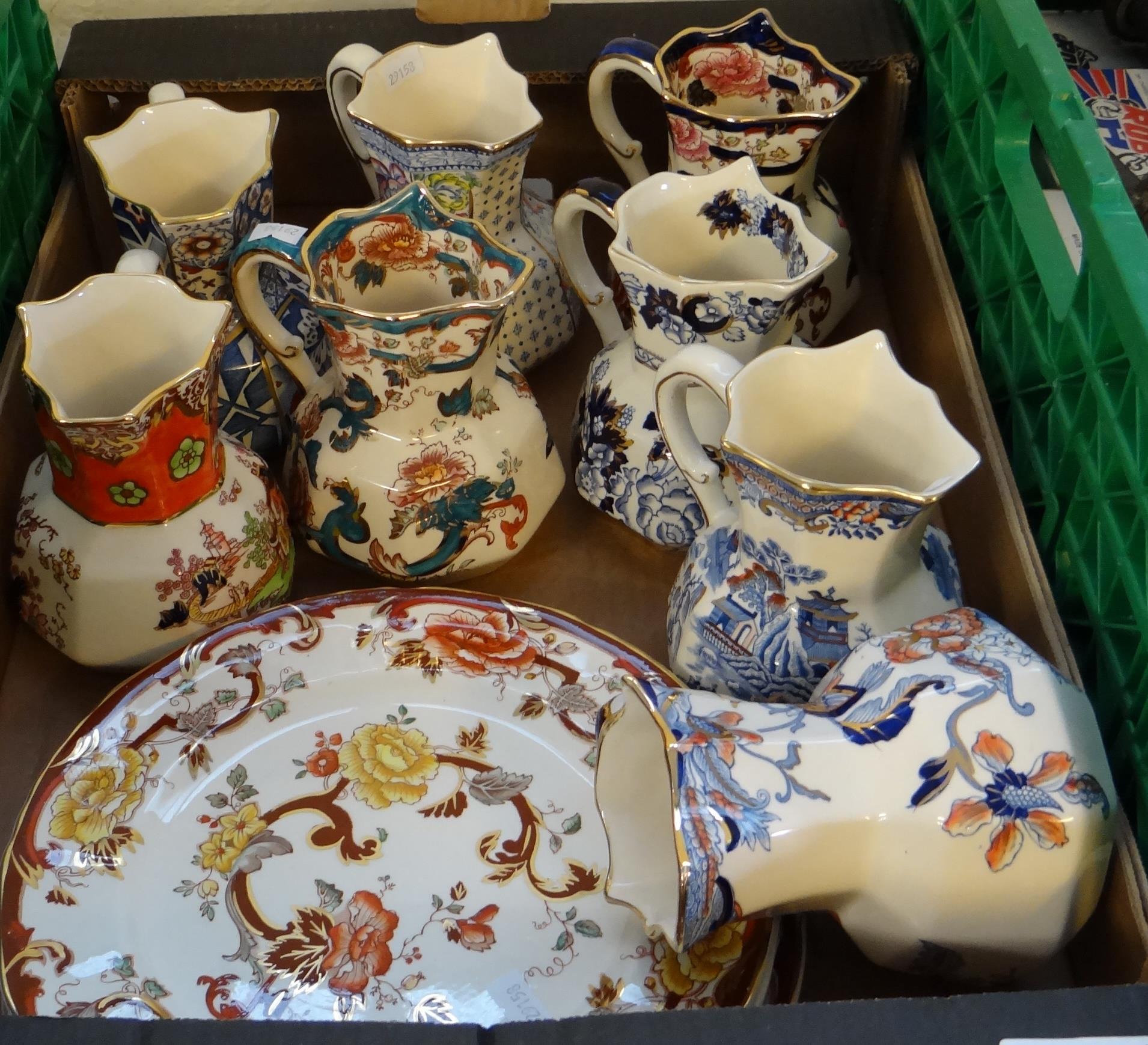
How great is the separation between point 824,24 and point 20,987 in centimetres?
64

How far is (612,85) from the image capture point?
27.6 inches

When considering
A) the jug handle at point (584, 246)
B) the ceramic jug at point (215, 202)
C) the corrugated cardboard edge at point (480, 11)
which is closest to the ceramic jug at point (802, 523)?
the jug handle at point (584, 246)

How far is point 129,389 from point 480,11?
1.12 feet

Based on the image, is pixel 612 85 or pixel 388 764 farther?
pixel 612 85

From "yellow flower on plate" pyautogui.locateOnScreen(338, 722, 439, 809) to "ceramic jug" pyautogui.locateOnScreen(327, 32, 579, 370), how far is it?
0.70 feet

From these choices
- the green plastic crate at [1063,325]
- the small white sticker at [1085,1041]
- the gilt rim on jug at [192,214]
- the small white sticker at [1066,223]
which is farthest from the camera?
the small white sticker at [1066,223]

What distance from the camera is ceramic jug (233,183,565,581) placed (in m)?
0.53

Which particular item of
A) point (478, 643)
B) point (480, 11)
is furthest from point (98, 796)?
point (480, 11)

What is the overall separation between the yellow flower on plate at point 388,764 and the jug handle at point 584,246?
0.22 meters

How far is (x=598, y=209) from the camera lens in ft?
1.85

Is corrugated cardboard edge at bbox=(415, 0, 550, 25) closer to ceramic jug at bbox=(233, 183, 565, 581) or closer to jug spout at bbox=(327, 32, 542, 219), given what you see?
jug spout at bbox=(327, 32, 542, 219)

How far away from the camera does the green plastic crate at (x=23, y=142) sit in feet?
2.03

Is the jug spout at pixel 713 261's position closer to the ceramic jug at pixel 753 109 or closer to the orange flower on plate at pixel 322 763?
the ceramic jug at pixel 753 109

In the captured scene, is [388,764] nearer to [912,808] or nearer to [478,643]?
[478,643]
